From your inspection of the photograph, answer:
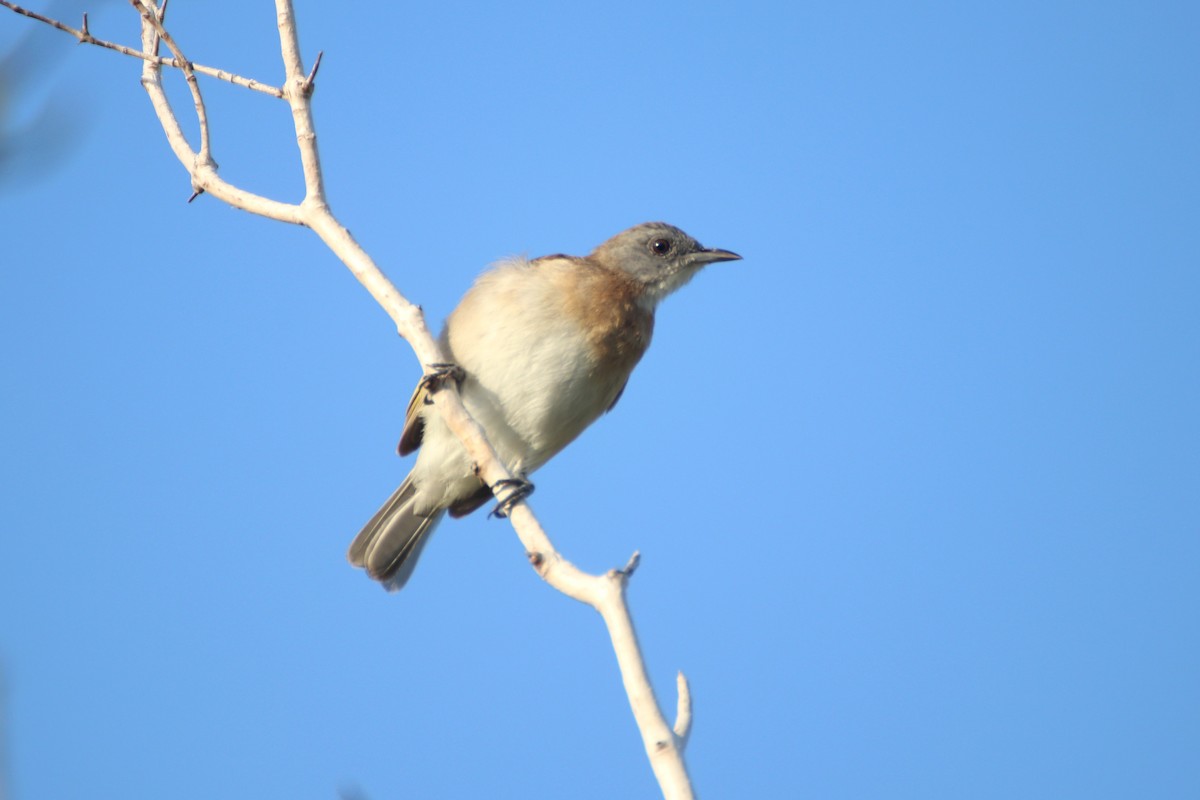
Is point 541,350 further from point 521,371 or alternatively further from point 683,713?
point 683,713

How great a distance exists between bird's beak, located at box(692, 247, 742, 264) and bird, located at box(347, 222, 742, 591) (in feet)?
0.87

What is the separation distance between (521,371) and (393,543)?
151 centimetres

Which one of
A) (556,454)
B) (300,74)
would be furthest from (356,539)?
(300,74)

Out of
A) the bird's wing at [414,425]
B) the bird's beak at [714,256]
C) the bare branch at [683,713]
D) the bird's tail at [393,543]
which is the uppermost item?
the bird's beak at [714,256]

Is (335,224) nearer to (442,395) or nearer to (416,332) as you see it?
(416,332)

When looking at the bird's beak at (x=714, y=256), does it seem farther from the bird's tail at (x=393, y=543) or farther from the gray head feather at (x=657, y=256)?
the bird's tail at (x=393, y=543)

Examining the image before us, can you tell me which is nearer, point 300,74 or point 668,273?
point 300,74

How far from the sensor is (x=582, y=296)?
6902 millimetres

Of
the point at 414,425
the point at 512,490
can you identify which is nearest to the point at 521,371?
the point at 414,425

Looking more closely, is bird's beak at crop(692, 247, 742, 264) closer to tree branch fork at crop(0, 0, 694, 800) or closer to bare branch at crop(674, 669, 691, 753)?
tree branch fork at crop(0, 0, 694, 800)

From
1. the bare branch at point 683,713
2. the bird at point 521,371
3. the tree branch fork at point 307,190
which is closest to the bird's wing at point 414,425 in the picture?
the bird at point 521,371

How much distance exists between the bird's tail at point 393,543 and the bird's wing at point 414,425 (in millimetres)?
226

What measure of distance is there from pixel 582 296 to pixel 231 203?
2.37 metres

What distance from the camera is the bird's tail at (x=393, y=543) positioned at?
726 centimetres
